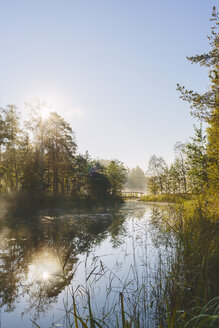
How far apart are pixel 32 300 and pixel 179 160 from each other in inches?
1399

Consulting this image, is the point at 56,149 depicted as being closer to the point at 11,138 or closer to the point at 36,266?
the point at 11,138

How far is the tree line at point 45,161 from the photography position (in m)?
25.6

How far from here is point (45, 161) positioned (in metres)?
31.4

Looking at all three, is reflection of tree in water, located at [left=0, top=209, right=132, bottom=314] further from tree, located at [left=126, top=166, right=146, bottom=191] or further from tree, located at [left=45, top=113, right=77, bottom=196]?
tree, located at [left=126, top=166, right=146, bottom=191]

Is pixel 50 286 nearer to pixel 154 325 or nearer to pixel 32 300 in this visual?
pixel 32 300

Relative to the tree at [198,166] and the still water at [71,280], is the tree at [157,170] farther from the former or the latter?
Result: the still water at [71,280]

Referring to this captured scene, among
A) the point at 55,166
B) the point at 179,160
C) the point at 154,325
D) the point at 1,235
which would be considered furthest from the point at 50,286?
the point at 179,160

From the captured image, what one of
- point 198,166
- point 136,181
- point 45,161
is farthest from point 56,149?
point 136,181

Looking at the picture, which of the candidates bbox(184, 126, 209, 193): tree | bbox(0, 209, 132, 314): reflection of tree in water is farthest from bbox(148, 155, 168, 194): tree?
bbox(0, 209, 132, 314): reflection of tree in water

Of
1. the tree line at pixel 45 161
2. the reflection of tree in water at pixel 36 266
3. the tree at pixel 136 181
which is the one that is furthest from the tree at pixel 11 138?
the tree at pixel 136 181

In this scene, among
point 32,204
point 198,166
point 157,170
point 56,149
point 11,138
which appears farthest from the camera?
point 157,170

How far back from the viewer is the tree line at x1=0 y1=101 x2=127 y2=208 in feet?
83.9

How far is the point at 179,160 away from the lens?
37219mm

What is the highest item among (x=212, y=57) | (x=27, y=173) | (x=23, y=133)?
(x=23, y=133)
